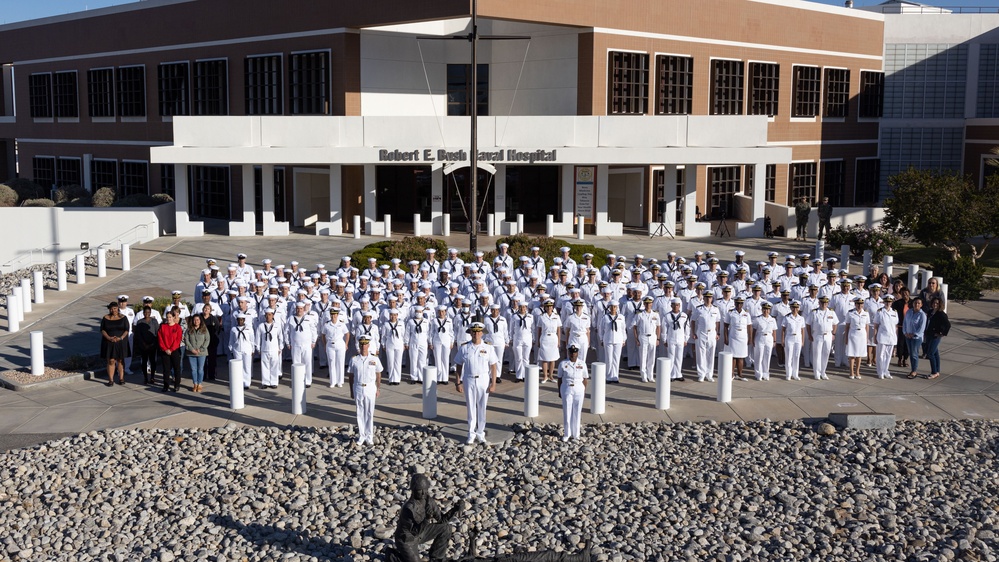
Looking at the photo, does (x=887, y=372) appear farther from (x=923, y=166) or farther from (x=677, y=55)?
(x=923, y=166)

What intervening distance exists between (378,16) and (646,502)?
1068 inches

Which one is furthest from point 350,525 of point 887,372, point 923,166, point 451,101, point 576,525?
point 923,166

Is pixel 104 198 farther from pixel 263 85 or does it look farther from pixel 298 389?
pixel 298 389

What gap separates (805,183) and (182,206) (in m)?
26.0

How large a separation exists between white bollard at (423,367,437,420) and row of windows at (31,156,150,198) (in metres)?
32.8

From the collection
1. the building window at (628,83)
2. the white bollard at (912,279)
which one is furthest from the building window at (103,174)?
the white bollard at (912,279)

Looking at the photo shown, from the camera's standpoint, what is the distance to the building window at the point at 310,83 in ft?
128

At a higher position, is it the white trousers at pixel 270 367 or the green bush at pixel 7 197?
the green bush at pixel 7 197

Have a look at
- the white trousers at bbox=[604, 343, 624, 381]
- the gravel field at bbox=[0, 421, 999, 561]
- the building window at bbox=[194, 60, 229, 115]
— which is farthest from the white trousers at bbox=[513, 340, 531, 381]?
the building window at bbox=[194, 60, 229, 115]

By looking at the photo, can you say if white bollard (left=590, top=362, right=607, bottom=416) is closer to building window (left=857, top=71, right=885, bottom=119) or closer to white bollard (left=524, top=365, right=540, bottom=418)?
white bollard (left=524, top=365, right=540, bottom=418)

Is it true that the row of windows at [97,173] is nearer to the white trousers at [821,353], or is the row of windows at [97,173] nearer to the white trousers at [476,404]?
the white trousers at [476,404]

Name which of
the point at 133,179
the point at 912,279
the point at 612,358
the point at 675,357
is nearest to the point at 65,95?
the point at 133,179

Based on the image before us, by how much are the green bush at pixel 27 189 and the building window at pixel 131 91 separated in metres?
7.01

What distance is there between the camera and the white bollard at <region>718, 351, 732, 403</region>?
17.5m
